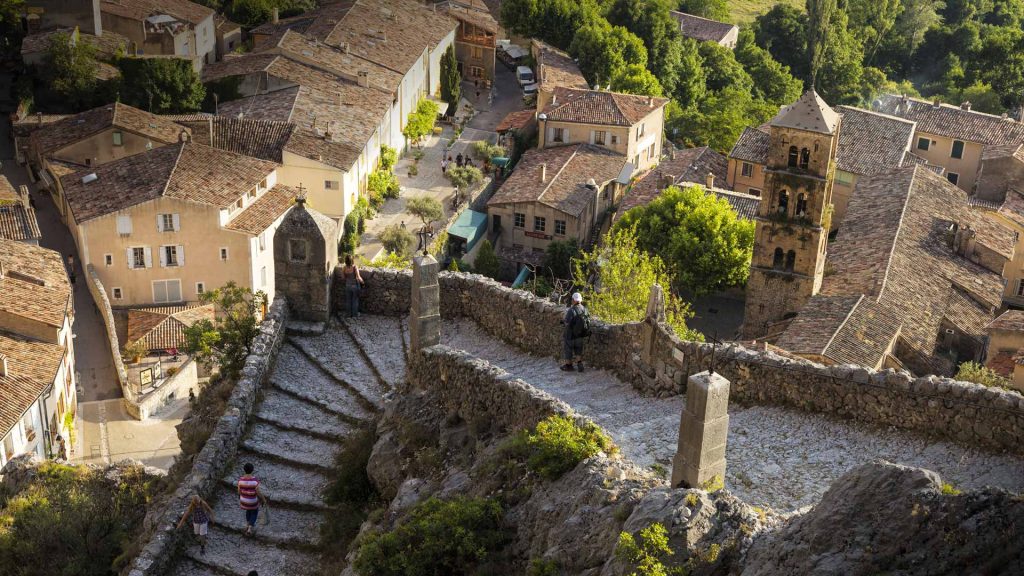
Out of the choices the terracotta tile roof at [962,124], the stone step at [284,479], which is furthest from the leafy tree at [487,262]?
the stone step at [284,479]

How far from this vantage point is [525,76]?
285 feet

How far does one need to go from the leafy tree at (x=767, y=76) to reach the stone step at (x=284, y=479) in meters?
78.2

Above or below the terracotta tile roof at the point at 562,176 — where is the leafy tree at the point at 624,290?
above

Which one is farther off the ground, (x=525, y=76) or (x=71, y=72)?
(x=71, y=72)

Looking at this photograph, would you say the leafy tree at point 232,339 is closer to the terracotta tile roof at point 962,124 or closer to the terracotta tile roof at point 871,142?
the terracotta tile roof at point 871,142

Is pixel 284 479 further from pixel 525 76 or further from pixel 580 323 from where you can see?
pixel 525 76

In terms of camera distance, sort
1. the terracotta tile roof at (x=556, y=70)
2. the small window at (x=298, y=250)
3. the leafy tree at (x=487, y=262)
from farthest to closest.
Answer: the terracotta tile roof at (x=556, y=70), the leafy tree at (x=487, y=262), the small window at (x=298, y=250)

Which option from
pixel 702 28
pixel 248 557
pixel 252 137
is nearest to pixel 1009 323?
pixel 248 557

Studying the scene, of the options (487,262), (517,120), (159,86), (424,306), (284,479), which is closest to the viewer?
(284,479)

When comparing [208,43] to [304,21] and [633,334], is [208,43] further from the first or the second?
[633,334]

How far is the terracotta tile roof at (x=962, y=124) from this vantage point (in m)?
69.9

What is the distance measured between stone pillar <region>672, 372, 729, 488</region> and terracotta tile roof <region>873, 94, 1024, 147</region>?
60314 mm

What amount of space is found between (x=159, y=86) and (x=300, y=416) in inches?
1958

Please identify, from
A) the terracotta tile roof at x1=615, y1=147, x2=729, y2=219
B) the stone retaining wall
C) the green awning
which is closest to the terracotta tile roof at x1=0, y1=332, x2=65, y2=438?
the stone retaining wall
